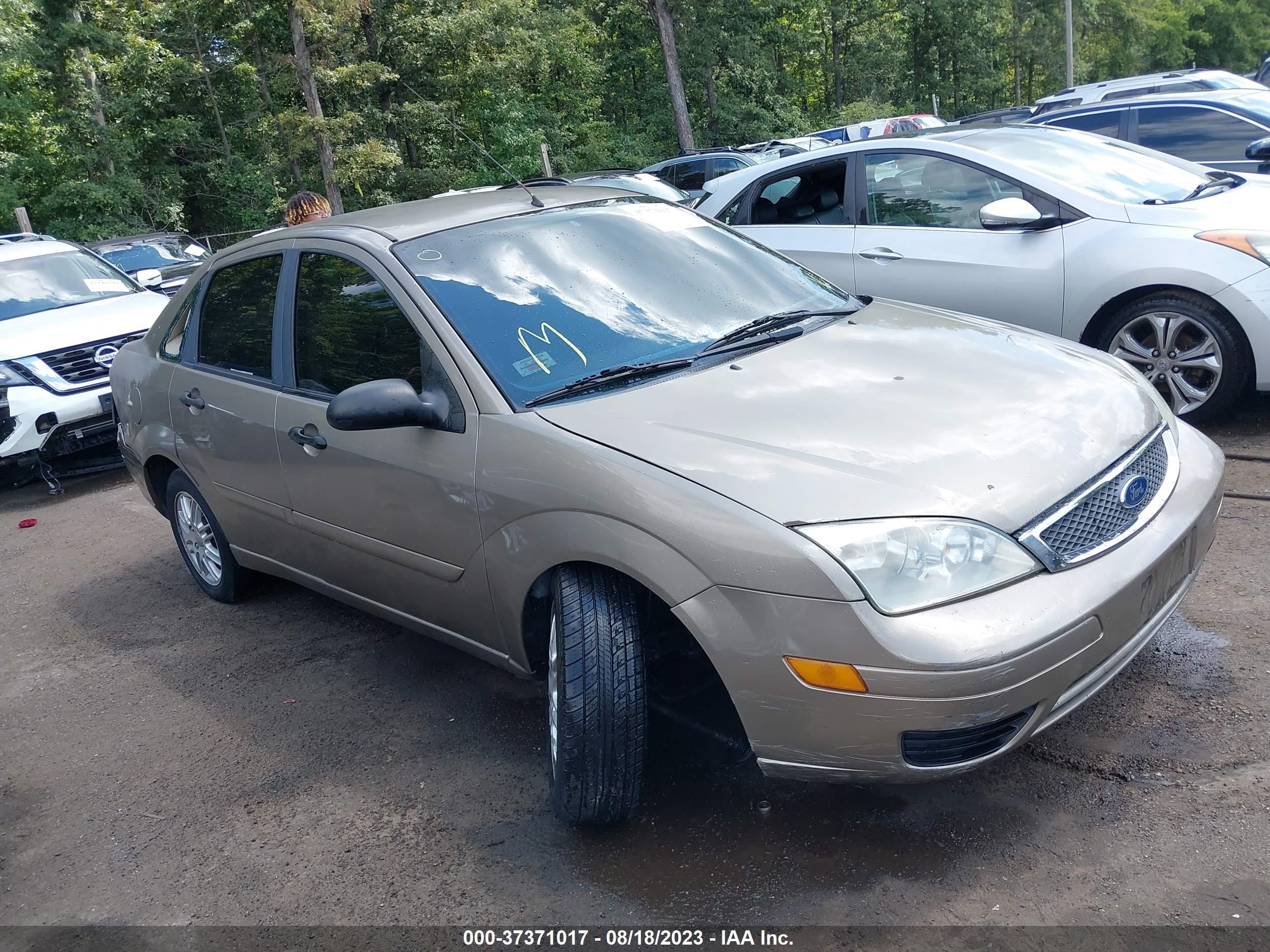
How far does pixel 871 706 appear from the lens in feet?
8.04

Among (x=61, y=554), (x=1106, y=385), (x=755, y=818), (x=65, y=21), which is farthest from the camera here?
(x=65, y=21)

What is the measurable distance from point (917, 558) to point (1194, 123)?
309 inches

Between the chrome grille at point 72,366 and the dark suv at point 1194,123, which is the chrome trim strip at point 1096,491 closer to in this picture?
the dark suv at point 1194,123

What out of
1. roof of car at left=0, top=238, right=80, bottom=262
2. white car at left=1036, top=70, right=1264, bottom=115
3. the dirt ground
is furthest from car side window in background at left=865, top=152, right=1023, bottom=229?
roof of car at left=0, top=238, right=80, bottom=262

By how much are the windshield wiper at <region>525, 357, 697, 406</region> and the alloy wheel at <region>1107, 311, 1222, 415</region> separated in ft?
10.0

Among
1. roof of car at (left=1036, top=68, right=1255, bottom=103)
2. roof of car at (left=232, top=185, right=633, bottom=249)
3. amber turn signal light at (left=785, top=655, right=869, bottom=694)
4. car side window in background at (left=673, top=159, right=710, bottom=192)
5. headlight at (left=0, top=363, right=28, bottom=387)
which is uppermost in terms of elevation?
roof of car at (left=232, top=185, right=633, bottom=249)

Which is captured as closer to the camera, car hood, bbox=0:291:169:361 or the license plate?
the license plate

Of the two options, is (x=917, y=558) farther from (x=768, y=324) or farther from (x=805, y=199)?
(x=805, y=199)

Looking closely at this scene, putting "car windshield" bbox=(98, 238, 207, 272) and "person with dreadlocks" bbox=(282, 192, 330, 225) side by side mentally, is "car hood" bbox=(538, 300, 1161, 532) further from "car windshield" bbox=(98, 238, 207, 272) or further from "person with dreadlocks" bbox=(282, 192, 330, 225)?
"car windshield" bbox=(98, 238, 207, 272)

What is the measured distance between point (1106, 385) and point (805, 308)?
1.06 meters

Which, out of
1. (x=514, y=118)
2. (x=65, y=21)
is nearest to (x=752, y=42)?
(x=514, y=118)

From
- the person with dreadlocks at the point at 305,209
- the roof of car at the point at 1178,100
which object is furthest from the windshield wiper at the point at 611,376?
the roof of car at the point at 1178,100

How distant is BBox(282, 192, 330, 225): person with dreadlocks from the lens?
20.6 feet

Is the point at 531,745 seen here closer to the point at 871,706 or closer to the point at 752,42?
the point at 871,706
